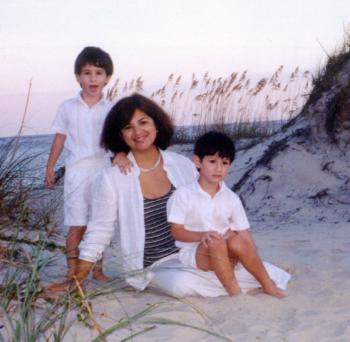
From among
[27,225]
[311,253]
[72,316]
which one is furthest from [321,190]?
[72,316]

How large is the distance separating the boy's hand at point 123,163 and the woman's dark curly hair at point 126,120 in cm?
4

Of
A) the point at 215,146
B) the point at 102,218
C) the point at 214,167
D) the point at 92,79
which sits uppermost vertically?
the point at 92,79

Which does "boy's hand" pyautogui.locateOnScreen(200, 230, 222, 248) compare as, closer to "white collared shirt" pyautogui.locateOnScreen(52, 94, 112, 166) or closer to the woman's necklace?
the woman's necklace

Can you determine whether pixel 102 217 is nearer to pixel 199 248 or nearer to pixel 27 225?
pixel 199 248

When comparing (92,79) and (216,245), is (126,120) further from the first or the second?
(216,245)

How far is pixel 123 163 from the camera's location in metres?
3.69

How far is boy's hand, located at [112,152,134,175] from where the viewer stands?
368 centimetres

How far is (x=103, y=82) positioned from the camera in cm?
409

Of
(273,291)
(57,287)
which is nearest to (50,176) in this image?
(57,287)

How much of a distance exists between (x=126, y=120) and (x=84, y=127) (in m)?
0.49

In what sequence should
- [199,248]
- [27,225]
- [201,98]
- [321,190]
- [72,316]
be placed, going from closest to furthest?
[72,316] → [199,248] → [27,225] → [321,190] → [201,98]

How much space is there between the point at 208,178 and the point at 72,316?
3.15 feet

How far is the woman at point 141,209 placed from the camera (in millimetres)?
3572

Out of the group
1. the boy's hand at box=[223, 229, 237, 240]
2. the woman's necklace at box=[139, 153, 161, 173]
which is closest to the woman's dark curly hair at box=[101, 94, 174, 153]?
the woman's necklace at box=[139, 153, 161, 173]
